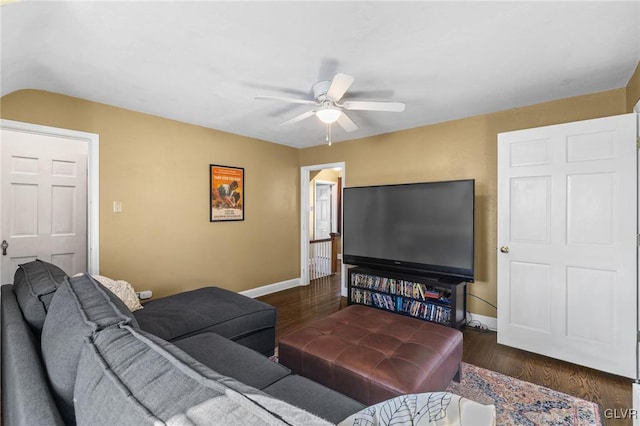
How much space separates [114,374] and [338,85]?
1.99m

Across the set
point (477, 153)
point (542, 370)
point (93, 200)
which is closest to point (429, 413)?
point (542, 370)

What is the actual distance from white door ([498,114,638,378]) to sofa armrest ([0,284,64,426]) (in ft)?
10.8

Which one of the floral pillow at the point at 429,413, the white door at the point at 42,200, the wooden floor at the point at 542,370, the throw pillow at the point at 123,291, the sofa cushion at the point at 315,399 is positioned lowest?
the wooden floor at the point at 542,370

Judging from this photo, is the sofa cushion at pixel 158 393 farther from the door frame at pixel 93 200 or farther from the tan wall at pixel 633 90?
the tan wall at pixel 633 90

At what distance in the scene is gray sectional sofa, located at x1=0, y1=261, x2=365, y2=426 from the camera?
1.96ft

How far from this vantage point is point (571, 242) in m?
2.53

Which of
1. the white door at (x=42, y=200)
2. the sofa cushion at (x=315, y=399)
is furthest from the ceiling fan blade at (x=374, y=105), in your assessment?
the white door at (x=42, y=200)

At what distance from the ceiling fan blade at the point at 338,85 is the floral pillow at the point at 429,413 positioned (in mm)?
1818

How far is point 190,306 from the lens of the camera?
243cm

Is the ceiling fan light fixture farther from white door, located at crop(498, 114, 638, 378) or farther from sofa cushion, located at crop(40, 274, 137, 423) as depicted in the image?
sofa cushion, located at crop(40, 274, 137, 423)

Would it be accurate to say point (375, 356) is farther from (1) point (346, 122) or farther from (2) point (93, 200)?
(2) point (93, 200)

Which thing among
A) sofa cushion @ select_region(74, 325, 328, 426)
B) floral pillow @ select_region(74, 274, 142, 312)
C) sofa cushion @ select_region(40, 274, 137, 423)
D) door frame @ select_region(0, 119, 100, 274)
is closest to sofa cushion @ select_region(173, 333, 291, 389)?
sofa cushion @ select_region(40, 274, 137, 423)

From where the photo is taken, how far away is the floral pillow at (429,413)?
73 centimetres

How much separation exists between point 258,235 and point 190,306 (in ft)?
6.72
